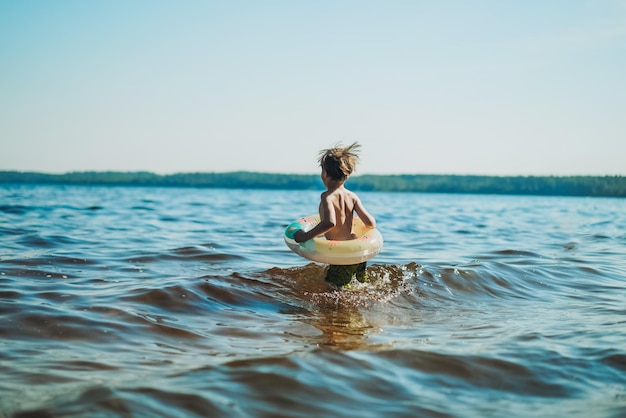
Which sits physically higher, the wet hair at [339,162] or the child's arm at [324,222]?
the wet hair at [339,162]

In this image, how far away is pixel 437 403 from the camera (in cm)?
365

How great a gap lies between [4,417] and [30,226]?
11765 mm

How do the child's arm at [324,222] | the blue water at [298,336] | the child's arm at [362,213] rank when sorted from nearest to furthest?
the blue water at [298,336] → the child's arm at [324,222] → the child's arm at [362,213]

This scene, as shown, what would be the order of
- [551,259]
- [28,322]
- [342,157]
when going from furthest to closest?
[551,259], [342,157], [28,322]

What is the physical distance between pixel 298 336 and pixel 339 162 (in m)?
2.32

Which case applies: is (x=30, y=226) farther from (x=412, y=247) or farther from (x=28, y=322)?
(x=28, y=322)

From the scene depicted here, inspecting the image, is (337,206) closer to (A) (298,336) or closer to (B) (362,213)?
(B) (362,213)

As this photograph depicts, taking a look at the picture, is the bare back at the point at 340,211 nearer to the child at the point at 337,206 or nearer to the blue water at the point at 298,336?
the child at the point at 337,206

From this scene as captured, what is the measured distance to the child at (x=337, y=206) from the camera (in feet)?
22.4

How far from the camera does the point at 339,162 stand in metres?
6.89

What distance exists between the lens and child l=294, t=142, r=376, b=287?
681 centimetres

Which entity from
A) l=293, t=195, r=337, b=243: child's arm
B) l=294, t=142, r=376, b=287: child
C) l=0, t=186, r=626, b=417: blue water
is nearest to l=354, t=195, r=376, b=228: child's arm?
l=294, t=142, r=376, b=287: child

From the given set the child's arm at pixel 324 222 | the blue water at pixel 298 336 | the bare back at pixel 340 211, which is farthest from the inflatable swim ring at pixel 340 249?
the blue water at pixel 298 336

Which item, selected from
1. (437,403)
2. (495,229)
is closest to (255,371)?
(437,403)
